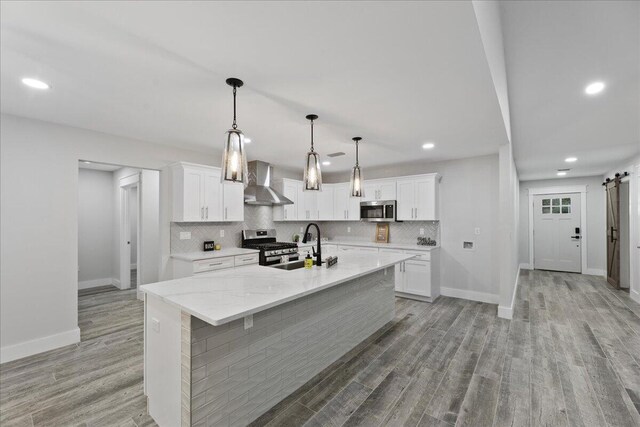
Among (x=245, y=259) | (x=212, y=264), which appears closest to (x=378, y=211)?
(x=245, y=259)

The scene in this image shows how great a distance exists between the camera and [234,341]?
6.17ft

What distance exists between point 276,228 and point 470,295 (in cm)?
383

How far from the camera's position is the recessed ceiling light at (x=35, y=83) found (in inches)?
88.6

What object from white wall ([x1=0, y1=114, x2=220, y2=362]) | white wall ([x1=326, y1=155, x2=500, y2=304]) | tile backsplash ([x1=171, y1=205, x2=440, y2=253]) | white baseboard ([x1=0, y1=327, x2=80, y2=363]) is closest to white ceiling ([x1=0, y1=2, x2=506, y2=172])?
white wall ([x1=0, y1=114, x2=220, y2=362])

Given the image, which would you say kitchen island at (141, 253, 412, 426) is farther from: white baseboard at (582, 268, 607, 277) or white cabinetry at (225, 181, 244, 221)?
white baseboard at (582, 268, 607, 277)

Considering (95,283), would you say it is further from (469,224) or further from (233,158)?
(469,224)

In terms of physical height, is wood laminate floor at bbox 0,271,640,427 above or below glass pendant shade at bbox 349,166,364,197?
below

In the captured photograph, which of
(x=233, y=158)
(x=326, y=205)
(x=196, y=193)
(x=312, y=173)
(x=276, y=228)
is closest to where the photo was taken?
(x=233, y=158)

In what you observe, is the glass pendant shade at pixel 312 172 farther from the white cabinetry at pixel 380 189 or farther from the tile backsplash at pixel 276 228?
the white cabinetry at pixel 380 189

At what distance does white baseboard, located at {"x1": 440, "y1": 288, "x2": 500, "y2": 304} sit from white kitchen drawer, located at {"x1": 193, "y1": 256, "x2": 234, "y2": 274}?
3807 millimetres

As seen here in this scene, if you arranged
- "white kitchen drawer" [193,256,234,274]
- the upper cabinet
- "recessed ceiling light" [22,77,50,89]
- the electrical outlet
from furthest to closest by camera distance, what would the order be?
the upper cabinet → "white kitchen drawer" [193,256,234,274] → "recessed ceiling light" [22,77,50,89] → the electrical outlet

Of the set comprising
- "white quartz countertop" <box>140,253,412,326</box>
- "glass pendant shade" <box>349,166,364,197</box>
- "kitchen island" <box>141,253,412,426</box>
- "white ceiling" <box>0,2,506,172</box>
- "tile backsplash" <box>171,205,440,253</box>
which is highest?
"white ceiling" <box>0,2,506,172</box>

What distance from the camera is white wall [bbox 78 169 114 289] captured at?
5.76 metres

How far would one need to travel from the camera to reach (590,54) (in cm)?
236
